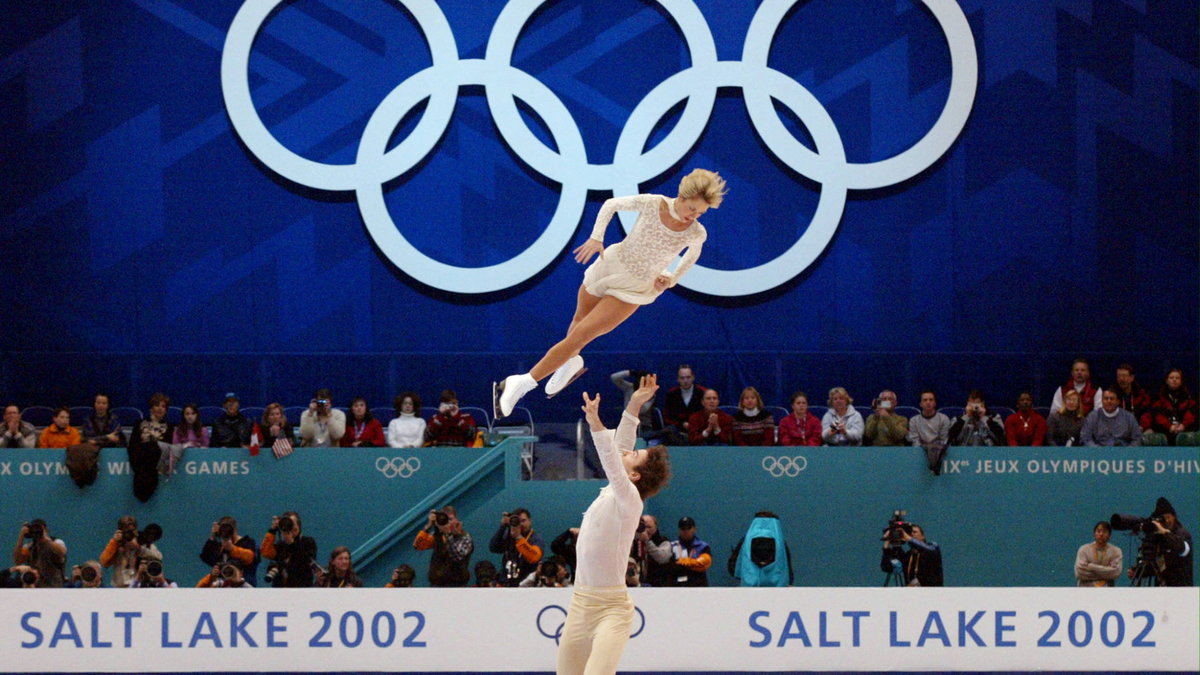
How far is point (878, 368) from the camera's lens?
15312 millimetres

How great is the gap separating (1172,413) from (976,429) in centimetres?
199

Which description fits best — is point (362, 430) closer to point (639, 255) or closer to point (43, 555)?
point (43, 555)

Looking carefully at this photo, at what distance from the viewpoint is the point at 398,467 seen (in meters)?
12.1

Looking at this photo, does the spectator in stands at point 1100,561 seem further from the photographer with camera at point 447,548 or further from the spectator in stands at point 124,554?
the spectator in stands at point 124,554

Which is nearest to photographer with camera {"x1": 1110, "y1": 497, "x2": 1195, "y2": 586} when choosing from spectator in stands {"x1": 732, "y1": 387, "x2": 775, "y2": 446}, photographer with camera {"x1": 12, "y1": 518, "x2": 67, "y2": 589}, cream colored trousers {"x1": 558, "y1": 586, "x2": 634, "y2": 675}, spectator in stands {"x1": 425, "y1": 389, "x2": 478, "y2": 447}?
spectator in stands {"x1": 732, "y1": 387, "x2": 775, "y2": 446}

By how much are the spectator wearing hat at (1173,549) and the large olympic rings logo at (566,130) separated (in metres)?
5.51

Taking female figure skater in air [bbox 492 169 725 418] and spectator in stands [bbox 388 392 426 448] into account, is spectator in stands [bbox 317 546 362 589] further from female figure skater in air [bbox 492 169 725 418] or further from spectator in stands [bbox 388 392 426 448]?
female figure skater in air [bbox 492 169 725 418]

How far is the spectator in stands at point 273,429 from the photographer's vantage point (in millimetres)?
12141

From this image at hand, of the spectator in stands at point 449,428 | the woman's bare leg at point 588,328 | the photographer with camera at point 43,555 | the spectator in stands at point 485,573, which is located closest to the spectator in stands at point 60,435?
the photographer with camera at point 43,555

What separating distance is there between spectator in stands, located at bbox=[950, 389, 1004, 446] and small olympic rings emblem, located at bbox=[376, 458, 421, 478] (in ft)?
16.3

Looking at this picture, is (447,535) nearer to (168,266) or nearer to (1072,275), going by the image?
(168,266)

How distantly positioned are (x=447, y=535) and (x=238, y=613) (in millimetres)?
2387

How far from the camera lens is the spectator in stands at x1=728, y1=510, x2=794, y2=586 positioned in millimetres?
10873

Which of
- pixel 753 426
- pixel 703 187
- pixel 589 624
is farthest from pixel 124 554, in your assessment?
pixel 703 187
